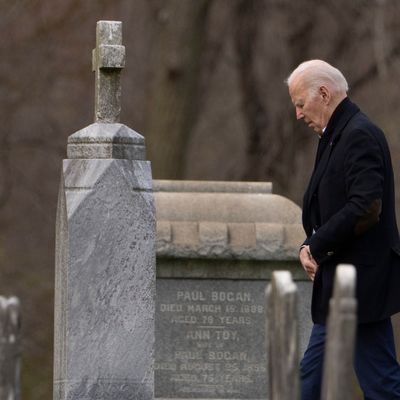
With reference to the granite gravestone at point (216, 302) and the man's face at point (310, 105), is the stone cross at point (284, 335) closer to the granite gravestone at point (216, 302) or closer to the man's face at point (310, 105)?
the man's face at point (310, 105)

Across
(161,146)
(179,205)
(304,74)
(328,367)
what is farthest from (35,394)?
(328,367)

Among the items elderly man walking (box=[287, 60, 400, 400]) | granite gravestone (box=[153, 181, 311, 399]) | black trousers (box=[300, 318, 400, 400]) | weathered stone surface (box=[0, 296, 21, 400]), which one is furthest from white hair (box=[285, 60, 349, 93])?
granite gravestone (box=[153, 181, 311, 399])

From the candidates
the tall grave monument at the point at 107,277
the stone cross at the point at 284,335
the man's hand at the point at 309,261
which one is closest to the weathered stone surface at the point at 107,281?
the tall grave monument at the point at 107,277

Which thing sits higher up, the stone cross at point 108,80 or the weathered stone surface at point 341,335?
the stone cross at point 108,80

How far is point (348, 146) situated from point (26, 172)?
1796 cm

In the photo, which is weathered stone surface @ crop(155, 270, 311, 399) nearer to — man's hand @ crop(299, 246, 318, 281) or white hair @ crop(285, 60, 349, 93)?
man's hand @ crop(299, 246, 318, 281)

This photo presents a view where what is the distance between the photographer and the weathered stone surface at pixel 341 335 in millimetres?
5340

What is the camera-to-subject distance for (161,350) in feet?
43.0

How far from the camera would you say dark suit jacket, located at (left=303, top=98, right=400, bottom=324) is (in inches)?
331

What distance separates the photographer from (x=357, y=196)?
27.5 ft

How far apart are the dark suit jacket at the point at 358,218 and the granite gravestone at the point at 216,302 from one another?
4477mm

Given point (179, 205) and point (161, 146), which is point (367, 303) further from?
point (161, 146)

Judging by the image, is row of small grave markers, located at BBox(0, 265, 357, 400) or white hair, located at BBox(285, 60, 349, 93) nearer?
row of small grave markers, located at BBox(0, 265, 357, 400)

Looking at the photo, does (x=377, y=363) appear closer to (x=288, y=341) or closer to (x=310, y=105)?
(x=310, y=105)
